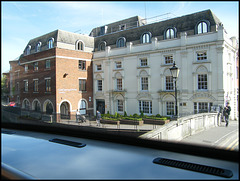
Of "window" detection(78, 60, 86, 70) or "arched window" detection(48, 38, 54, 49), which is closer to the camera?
"arched window" detection(48, 38, 54, 49)

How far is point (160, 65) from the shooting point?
1433 millimetres

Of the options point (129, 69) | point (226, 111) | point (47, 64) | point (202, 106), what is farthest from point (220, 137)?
point (47, 64)

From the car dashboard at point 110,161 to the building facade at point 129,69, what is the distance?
0.28 meters

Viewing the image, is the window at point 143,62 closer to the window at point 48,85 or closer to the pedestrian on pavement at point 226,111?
the pedestrian on pavement at point 226,111

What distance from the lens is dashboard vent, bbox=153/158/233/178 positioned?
69 centimetres

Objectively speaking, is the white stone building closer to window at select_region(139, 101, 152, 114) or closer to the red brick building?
window at select_region(139, 101, 152, 114)

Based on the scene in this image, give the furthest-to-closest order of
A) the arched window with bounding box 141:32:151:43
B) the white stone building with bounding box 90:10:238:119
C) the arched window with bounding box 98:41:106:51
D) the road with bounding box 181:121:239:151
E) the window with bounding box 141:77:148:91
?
the arched window with bounding box 98:41:106:51
the arched window with bounding box 141:32:151:43
the window with bounding box 141:77:148:91
the white stone building with bounding box 90:10:238:119
the road with bounding box 181:121:239:151

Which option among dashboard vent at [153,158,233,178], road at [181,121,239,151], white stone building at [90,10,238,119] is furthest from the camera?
white stone building at [90,10,238,119]

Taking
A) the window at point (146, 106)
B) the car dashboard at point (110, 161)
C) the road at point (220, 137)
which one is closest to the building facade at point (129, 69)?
the window at point (146, 106)

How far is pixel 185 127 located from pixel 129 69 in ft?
2.07

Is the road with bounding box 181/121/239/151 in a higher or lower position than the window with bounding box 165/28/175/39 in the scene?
Result: lower

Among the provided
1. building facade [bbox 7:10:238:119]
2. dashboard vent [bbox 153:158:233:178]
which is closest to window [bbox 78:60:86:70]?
building facade [bbox 7:10:238:119]

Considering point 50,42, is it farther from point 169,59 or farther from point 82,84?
point 169,59

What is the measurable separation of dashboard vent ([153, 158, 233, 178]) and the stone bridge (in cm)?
19
